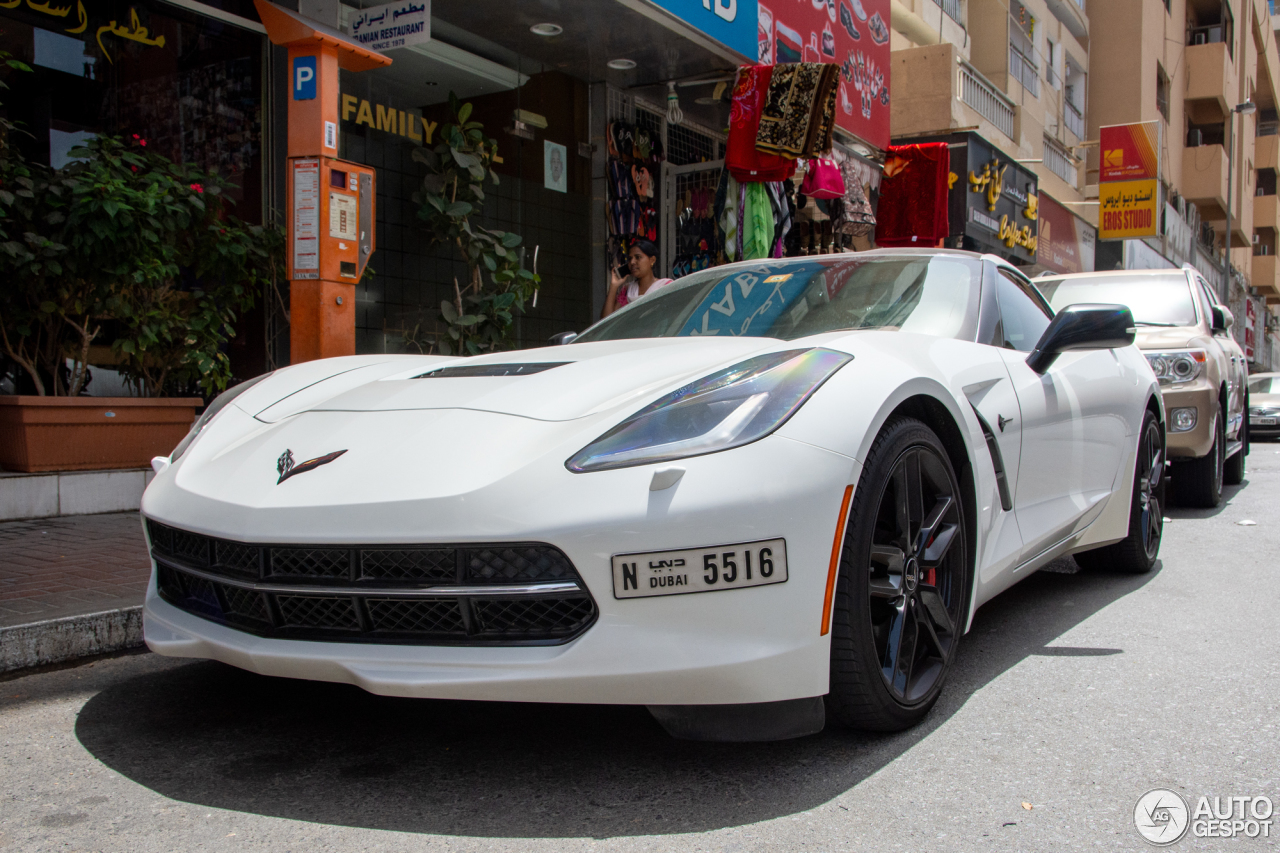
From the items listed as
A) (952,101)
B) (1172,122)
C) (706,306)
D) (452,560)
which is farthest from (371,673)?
(1172,122)

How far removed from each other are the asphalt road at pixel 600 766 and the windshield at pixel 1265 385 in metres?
16.6

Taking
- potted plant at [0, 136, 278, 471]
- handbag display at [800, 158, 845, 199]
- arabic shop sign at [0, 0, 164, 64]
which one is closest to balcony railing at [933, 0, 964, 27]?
handbag display at [800, 158, 845, 199]

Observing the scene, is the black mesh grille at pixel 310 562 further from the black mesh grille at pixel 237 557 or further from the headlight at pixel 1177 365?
the headlight at pixel 1177 365

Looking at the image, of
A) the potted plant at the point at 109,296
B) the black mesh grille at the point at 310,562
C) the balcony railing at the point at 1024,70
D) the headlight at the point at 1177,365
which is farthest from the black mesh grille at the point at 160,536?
the balcony railing at the point at 1024,70

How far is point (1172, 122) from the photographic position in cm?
3438

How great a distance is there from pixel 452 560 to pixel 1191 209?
40.9m

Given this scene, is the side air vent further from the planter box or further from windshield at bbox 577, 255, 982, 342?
the planter box

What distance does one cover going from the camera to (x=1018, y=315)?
3.76m

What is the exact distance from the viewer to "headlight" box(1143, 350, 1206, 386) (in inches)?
261

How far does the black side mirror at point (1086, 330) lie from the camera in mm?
3258

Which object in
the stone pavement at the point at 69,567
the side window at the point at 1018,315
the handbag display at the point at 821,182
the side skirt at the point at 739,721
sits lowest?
the stone pavement at the point at 69,567

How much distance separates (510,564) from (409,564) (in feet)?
0.67

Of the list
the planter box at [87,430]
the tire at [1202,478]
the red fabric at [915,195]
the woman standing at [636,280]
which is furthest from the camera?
the red fabric at [915,195]

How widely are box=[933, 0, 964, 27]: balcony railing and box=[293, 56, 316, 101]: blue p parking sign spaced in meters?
14.6
